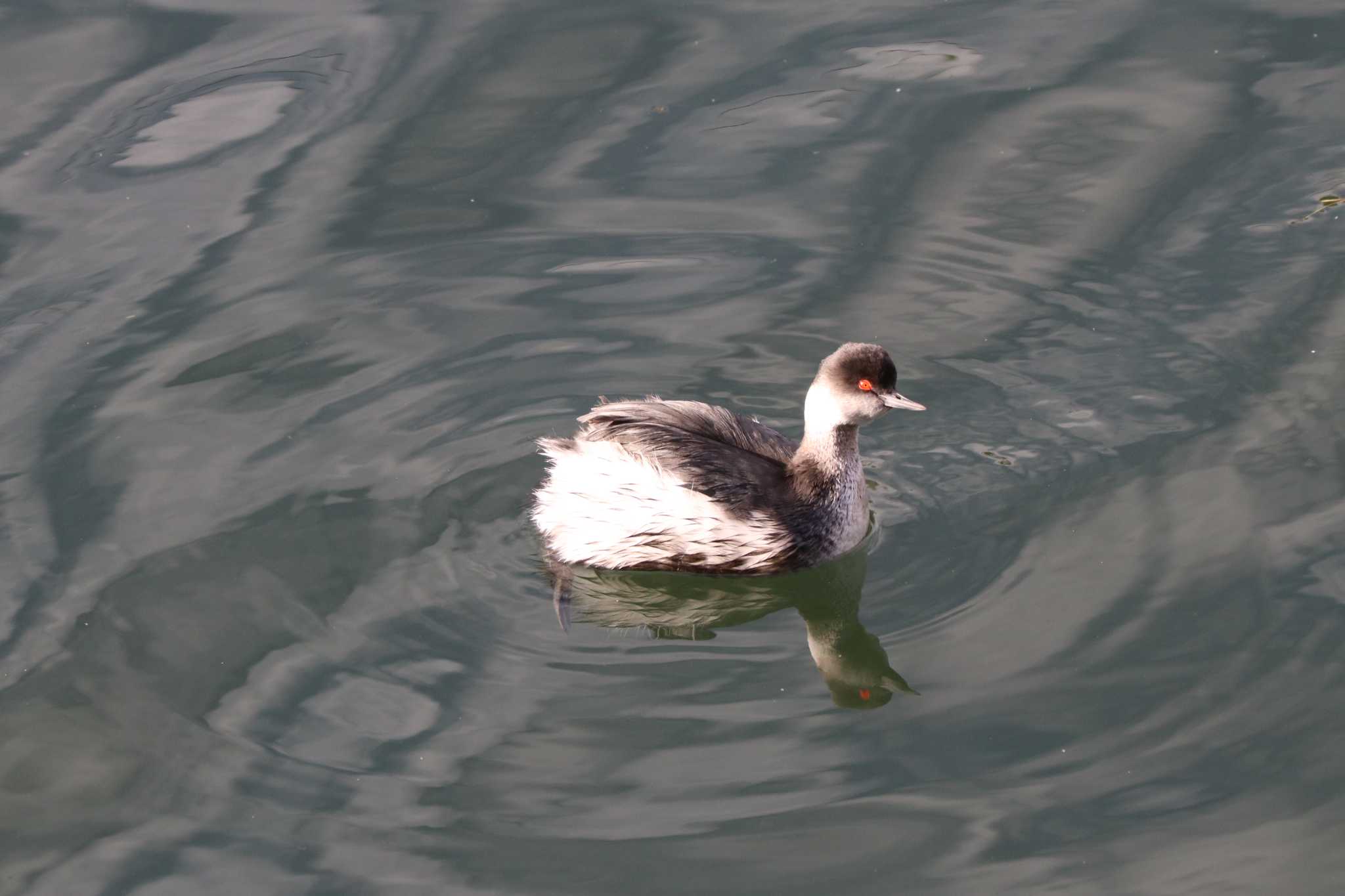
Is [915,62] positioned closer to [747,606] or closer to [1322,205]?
[1322,205]

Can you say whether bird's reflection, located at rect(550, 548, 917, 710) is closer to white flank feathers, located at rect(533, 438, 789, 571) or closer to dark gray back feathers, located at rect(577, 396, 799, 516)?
white flank feathers, located at rect(533, 438, 789, 571)

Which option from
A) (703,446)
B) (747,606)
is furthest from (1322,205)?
(747,606)

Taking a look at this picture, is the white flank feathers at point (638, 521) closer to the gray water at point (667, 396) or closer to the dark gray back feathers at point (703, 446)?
the dark gray back feathers at point (703, 446)

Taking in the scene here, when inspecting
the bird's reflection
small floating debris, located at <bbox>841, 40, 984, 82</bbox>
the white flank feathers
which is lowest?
the bird's reflection

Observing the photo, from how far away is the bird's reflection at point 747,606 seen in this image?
6.80 m

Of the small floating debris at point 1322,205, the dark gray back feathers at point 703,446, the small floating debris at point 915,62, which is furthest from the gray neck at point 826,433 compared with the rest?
the small floating debris at point 915,62

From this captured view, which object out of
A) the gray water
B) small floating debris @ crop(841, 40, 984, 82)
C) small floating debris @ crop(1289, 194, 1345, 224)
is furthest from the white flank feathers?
small floating debris @ crop(841, 40, 984, 82)

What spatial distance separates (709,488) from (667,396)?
52.7 inches

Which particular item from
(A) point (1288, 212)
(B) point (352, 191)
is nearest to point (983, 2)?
(A) point (1288, 212)

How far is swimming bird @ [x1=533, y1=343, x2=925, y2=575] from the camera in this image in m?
7.32

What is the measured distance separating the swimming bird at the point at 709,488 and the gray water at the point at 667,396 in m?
0.16

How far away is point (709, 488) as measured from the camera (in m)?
7.29

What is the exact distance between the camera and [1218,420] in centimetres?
806

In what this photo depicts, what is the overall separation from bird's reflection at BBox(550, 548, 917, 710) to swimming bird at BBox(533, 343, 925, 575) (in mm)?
63
